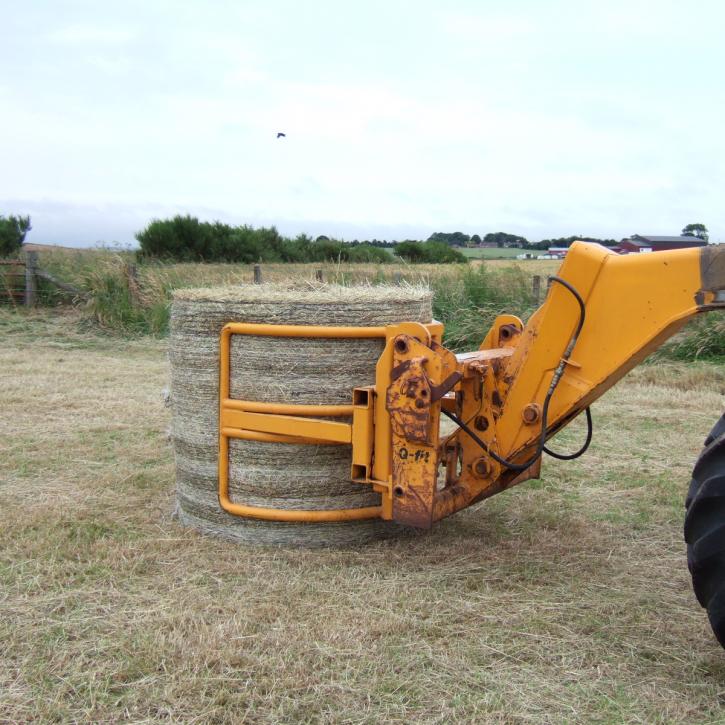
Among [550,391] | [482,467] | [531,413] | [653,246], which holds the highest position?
[653,246]

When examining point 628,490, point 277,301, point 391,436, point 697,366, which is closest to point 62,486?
point 277,301

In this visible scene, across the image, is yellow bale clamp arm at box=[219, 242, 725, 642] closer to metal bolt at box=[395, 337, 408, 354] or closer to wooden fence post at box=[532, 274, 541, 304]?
metal bolt at box=[395, 337, 408, 354]

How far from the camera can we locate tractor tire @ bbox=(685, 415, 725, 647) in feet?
9.88

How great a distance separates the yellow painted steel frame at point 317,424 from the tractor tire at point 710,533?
1.36 meters

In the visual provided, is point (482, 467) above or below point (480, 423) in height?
below

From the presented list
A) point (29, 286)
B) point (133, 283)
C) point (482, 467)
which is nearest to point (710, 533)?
point (482, 467)

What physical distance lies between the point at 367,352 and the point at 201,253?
2298 cm

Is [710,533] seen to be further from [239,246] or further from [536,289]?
[239,246]

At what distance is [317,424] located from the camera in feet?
13.9

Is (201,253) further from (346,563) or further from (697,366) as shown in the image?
(346,563)

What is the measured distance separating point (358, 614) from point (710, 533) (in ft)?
4.67

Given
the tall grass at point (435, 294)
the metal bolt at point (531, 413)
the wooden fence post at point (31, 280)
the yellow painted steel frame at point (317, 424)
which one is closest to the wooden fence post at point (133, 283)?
the tall grass at point (435, 294)

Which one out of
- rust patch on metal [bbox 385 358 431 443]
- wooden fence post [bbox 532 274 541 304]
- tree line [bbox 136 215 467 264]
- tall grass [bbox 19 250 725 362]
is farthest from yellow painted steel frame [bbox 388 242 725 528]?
tree line [bbox 136 215 467 264]

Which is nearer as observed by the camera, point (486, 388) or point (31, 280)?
point (486, 388)
